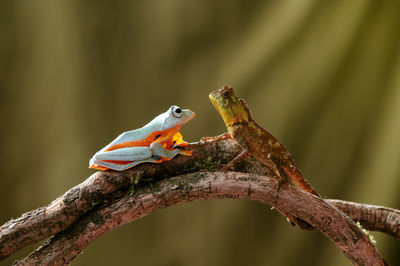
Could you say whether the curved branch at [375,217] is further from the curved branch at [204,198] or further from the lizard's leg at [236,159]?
the lizard's leg at [236,159]

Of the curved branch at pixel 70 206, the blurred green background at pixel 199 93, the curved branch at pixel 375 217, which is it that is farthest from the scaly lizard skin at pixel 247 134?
the blurred green background at pixel 199 93

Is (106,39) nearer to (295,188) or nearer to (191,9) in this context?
(191,9)

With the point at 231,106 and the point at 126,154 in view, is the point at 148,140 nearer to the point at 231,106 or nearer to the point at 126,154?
the point at 126,154

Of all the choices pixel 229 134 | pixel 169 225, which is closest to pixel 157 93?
pixel 169 225

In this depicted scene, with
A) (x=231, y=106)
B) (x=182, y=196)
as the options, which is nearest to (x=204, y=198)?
(x=182, y=196)

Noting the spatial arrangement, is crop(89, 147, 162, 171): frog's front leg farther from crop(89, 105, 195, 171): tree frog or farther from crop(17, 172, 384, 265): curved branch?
crop(17, 172, 384, 265): curved branch

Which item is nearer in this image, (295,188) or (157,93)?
(295,188)
